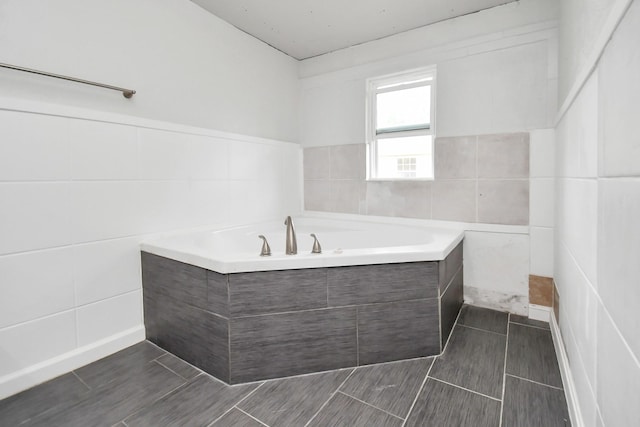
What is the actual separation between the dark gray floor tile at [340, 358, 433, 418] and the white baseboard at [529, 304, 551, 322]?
Result: 3.37 feet

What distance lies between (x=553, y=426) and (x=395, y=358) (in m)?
0.67

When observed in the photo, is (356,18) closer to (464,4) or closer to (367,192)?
(464,4)

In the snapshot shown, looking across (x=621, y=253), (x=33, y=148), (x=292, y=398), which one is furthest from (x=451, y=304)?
(x=33, y=148)

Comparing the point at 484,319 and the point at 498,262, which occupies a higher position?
the point at 498,262

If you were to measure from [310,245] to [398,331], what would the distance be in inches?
46.4

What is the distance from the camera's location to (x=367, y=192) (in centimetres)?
288

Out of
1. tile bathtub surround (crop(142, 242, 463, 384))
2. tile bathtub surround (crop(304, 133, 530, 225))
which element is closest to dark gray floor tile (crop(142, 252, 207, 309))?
tile bathtub surround (crop(142, 242, 463, 384))

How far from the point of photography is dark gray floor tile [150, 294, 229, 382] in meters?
1.51

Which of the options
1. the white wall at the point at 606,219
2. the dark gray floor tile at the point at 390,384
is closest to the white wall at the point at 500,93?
the white wall at the point at 606,219

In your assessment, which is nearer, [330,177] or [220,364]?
[220,364]

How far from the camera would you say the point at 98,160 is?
1737 millimetres

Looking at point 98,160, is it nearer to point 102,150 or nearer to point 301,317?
point 102,150

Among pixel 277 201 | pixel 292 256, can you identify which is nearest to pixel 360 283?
pixel 292 256

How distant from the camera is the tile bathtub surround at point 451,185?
2.23 metres
